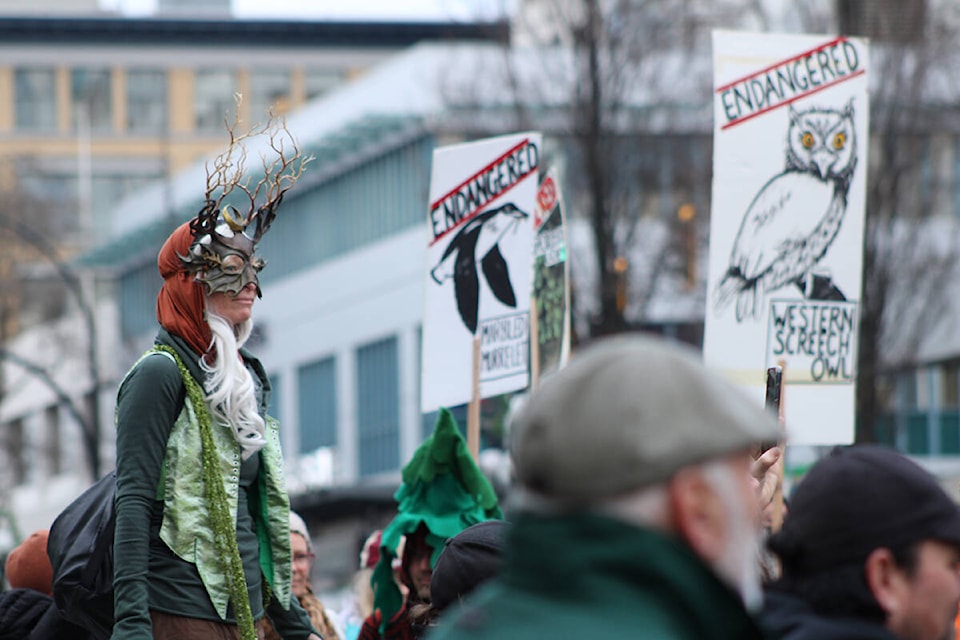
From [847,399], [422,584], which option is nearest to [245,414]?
[422,584]

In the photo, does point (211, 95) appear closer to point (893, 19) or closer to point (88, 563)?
point (893, 19)

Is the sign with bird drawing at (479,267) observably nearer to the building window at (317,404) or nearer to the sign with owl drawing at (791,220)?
the sign with owl drawing at (791,220)

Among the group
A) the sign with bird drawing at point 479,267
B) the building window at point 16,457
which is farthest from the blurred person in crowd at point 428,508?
the building window at point 16,457

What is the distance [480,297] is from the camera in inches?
416

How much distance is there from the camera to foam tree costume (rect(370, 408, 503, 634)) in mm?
8320

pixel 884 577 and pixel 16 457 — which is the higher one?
pixel 884 577

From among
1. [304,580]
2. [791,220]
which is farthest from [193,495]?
[791,220]

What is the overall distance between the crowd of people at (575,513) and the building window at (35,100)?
74220mm

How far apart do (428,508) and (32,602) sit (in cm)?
176

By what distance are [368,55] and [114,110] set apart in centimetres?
943

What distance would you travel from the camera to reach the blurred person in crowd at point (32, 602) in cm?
694

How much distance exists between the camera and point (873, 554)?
366cm

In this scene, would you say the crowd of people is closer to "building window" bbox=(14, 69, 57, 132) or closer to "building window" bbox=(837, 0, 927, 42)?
"building window" bbox=(837, 0, 927, 42)

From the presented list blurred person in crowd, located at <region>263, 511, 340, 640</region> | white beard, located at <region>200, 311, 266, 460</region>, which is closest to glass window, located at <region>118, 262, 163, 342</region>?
blurred person in crowd, located at <region>263, 511, 340, 640</region>
